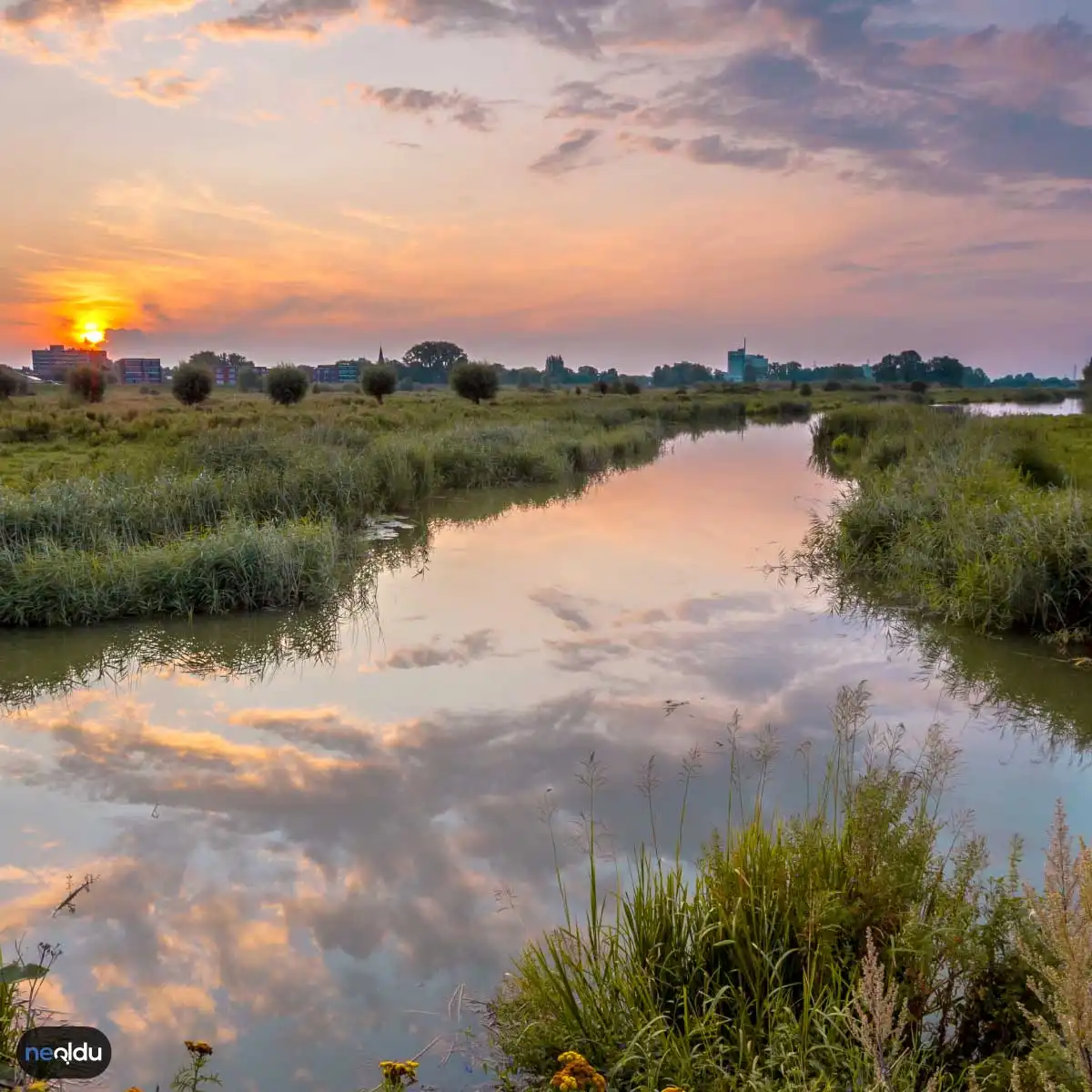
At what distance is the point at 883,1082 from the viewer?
1791 mm

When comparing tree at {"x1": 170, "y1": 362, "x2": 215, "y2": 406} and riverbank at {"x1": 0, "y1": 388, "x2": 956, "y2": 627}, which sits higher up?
tree at {"x1": 170, "y1": 362, "x2": 215, "y2": 406}

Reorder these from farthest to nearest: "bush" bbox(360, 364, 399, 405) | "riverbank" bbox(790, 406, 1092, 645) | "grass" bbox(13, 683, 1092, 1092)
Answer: "bush" bbox(360, 364, 399, 405), "riverbank" bbox(790, 406, 1092, 645), "grass" bbox(13, 683, 1092, 1092)

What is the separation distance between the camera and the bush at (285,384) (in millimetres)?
45656

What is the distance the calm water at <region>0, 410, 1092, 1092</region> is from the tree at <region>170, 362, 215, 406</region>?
1422 inches

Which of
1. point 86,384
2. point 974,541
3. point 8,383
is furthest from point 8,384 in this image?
point 974,541

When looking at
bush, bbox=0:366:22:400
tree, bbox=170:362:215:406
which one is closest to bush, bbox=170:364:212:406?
tree, bbox=170:362:215:406

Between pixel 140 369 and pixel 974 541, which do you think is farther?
pixel 140 369

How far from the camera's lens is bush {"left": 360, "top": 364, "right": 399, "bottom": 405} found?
51.7m

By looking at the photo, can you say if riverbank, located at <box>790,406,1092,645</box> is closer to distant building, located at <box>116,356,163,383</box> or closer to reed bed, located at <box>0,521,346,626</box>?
reed bed, located at <box>0,521,346,626</box>

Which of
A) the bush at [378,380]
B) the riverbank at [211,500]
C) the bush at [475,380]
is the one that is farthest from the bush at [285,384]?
the riverbank at [211,500]

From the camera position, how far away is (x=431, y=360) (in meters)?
112

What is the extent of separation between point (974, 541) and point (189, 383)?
134 feet

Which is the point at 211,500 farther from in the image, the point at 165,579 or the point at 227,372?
the point at 227,372

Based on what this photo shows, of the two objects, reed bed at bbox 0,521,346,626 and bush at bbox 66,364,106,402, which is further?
bush at bbox 66,364,106,402
